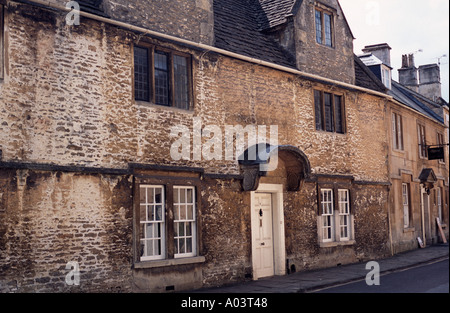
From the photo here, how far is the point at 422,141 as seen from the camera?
29359 mm

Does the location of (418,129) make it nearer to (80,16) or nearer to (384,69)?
(384,69)

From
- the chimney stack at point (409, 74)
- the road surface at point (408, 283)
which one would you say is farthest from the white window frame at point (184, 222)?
the chimney stack at point (409, 74)

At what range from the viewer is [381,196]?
73.0ft

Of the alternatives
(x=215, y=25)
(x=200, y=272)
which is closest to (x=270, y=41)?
(x=215, y=25)

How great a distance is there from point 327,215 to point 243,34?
7.10 metres

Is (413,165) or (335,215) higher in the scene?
(413,165)

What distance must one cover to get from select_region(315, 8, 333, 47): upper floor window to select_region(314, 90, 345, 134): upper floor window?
2081 millimetres

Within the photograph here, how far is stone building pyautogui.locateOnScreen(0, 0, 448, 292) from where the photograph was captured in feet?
36.6

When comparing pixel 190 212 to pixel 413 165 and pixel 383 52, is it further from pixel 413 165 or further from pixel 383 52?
pixel 383 52

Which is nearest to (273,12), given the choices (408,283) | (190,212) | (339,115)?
(339,115)

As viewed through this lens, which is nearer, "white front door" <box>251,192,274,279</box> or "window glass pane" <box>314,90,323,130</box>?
"white front door" <box>251,192,274,279</box>

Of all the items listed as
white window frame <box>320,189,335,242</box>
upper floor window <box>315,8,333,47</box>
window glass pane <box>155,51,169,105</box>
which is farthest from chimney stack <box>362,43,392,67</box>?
window glass pane <box>155,51,169,105</box>

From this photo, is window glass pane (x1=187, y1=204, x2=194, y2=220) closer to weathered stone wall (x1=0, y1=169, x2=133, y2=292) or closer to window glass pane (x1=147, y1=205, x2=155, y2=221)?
window glass pane (x1=147, y1=205, x2=155, y2=221)
